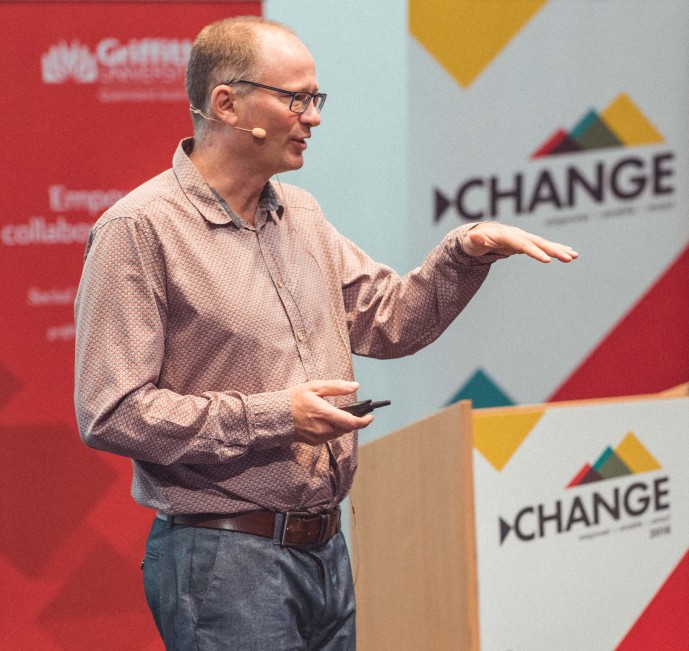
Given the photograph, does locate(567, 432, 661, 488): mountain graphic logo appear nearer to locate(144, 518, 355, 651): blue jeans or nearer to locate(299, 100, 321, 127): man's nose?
locate(144, 518, 355, 651): blue jeans

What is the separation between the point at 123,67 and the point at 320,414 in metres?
1.84

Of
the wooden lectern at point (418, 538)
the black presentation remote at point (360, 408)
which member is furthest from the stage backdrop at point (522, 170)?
the black presentation remote at point (360, 408)

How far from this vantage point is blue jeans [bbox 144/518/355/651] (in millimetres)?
1937

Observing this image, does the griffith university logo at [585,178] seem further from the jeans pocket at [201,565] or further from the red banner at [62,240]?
the jeans pocket at [201,565]

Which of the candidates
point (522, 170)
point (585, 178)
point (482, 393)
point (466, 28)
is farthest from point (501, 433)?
point (466, 28)

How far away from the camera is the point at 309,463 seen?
1.99 meters

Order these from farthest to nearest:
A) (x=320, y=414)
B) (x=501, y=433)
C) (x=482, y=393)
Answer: (x=482, y=393)
(x=501, y=433)
(x=320, y=414)

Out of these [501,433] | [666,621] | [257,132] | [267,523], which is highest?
[257,132]

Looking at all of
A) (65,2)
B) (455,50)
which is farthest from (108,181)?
(455,50)

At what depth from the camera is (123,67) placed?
3336 mm

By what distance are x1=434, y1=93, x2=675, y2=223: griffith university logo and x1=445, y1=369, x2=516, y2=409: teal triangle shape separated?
57 centimetres

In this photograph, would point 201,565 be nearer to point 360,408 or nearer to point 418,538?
point 360,408

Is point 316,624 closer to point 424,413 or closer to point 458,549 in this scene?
point 458,549

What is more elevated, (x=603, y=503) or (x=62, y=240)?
(x=62, y=240)
